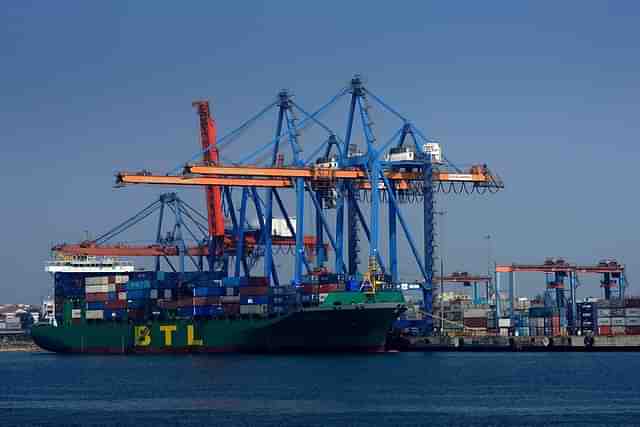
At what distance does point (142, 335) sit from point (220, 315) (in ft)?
26.4

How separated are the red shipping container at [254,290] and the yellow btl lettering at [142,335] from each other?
9494 mm

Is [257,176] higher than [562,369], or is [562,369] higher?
[257,176]

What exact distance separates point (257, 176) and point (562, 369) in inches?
943

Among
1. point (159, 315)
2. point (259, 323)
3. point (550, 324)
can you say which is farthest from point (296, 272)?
point (550, 324)

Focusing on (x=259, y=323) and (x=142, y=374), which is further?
(x=259, y=323)

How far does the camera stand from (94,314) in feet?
307

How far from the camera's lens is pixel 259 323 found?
81.2 m

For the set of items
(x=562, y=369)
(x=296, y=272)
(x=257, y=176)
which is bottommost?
(x=562, y=369)

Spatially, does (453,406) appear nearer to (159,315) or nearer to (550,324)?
(159,315)

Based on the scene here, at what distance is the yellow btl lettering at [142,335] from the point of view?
89.1m

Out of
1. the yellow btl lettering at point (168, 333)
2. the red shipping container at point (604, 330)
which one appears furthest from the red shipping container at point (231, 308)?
the red shipping container at point (604, 330)

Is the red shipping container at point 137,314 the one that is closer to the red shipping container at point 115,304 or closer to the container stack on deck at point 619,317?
the red shipping container at point 115,304

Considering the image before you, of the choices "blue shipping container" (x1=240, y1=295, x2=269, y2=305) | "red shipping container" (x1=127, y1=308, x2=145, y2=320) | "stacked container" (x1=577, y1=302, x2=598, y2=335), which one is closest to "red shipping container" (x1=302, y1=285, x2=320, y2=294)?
"blue shipping container" (x1=240, y1=295, x2=269, y2=305)

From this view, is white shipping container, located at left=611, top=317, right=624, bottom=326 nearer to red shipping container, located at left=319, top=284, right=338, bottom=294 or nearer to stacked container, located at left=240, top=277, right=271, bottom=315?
red shipping container, located at left=319, top=284, right=338, bottom=294
